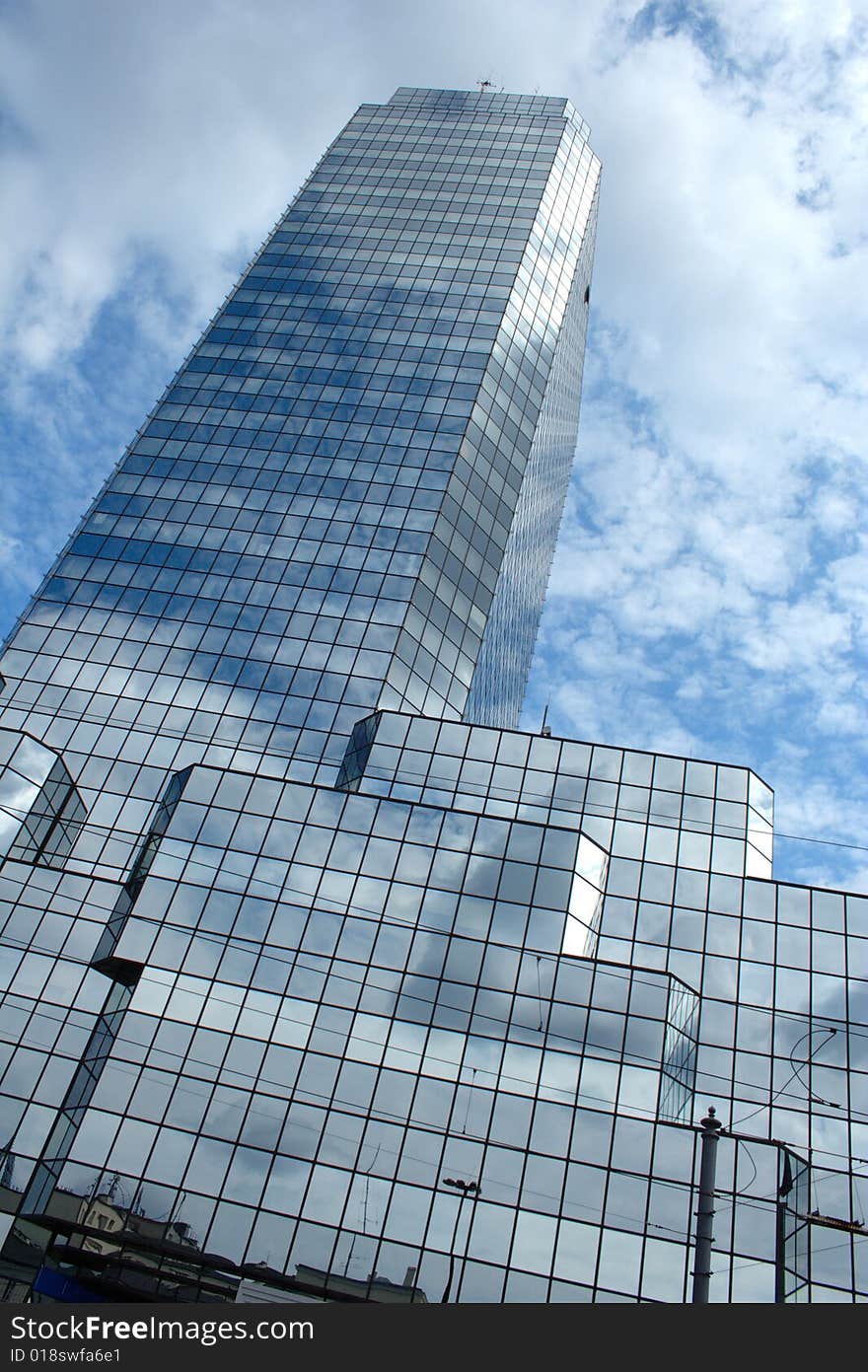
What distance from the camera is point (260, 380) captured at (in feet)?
280

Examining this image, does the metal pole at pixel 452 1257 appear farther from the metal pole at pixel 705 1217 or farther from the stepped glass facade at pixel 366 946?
the metal pole at pixel 705 1217

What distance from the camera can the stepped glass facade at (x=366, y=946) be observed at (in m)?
35.5

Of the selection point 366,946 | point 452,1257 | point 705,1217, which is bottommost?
point 452,1257

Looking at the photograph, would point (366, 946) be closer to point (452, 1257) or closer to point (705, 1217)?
point (452, 1257)

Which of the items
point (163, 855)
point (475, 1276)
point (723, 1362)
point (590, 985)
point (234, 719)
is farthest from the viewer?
point (234, 719)

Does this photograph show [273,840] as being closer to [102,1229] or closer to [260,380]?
[102,1229]

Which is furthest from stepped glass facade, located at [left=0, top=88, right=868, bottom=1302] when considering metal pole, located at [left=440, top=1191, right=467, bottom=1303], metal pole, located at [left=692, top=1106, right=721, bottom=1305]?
metal pole, located at [left=692, top=1106, right=721, bottom=1305]

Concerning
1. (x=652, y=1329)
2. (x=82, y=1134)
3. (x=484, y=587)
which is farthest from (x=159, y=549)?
(x=652, y=1329)

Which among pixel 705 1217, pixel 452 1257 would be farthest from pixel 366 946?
pixel 705 1217

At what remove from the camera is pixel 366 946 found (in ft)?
140

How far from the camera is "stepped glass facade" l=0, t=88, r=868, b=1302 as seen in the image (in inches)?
1396

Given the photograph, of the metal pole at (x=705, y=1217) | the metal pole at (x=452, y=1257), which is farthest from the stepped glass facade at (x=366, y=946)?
the metal pole at (x=705, y=1217)

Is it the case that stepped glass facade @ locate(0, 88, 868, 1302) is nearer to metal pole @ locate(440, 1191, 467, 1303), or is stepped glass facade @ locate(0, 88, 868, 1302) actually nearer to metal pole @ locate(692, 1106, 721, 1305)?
metal pole @ locate(440, 1191, 467, 1303)

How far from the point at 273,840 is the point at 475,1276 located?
20821 mm
